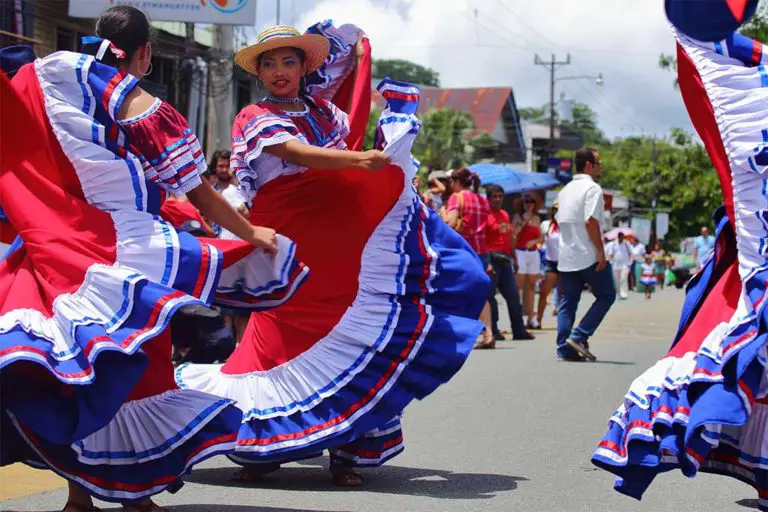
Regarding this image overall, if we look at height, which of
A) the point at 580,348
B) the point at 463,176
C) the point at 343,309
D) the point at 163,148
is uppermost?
the point at 163,148

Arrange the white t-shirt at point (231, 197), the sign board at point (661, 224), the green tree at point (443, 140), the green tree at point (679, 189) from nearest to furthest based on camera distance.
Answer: the white t-shirt at point (231, 197)
the green tree at point (443, 140)
the sign board at point (661, 224)
the green tree at point (679, 189)

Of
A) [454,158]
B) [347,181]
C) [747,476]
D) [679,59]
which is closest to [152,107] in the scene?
[347,181]

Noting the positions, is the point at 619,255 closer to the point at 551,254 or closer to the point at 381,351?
the point at 551,254

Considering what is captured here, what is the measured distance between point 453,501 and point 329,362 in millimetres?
785

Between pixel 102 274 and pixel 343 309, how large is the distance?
1.68 m

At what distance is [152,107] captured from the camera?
14.9 ft

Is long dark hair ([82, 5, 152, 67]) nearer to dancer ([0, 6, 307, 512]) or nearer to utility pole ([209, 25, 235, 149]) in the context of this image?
dancer ([0, 6, 307, 512])

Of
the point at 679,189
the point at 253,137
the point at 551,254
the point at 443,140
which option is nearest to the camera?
the point at 253,137

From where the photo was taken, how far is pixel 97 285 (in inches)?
167

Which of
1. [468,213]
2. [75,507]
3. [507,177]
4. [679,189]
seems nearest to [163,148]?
[75,507]

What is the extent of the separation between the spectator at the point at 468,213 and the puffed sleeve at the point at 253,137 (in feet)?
23.0

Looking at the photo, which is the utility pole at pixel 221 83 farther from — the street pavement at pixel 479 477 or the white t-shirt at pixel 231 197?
the street pavement at pixel 479 477

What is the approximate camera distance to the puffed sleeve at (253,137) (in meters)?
5.52

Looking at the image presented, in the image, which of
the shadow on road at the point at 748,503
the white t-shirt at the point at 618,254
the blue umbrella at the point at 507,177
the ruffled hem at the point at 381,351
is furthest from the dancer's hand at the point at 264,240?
the white t-shirt at the point at 618,254
